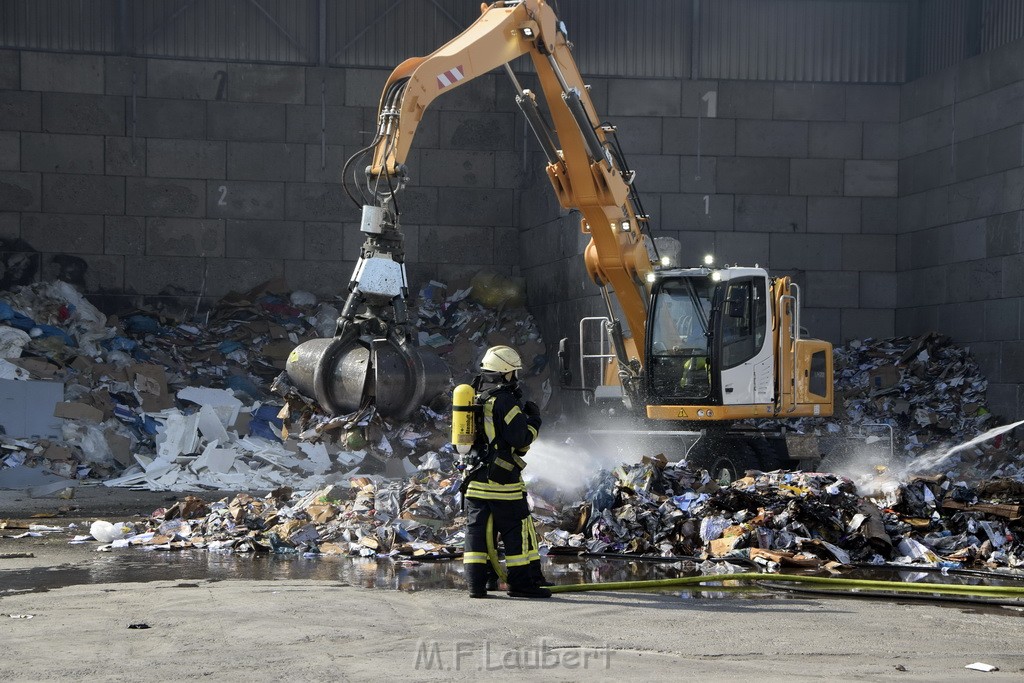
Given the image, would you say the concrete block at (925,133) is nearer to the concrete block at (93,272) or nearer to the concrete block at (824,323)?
the concrete block at (824,323)

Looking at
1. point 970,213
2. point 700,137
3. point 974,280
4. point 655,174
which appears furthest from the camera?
point 700,137

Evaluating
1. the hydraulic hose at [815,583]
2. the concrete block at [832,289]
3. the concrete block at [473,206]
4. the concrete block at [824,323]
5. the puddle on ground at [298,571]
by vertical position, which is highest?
the concrete block at [473,206]

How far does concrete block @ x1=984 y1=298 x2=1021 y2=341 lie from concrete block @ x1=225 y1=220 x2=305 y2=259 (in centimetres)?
1003

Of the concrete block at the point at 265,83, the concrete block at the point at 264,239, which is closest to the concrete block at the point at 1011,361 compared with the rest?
the concrete block at the point at 264,239

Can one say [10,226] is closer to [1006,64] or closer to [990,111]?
[990,111]

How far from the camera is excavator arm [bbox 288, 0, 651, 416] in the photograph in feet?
37.5

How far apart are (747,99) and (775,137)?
2.31 ft

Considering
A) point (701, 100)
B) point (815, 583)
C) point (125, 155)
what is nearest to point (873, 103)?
point (701, 100)

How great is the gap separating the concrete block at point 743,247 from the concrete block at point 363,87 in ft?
18.8

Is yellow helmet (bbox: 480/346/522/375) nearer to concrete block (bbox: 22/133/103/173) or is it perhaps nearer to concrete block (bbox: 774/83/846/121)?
concrete block (bbox: 774/83/846/121)

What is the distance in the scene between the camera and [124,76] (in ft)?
63.9

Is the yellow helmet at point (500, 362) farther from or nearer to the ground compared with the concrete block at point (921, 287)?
nearer to the ground

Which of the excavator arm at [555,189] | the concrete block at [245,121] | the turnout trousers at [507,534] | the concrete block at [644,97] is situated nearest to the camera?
the turnout trousers at [507,534]

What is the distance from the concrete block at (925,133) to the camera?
18.3 m
